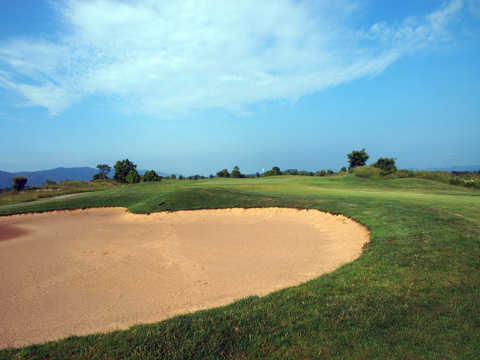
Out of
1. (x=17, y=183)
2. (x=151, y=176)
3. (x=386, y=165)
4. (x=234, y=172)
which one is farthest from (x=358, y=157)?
(x=17, y=183)

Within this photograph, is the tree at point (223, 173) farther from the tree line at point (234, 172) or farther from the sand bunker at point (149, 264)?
the sand bunker at point (149, 264)

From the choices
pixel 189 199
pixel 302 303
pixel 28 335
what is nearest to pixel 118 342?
pixel 28 335

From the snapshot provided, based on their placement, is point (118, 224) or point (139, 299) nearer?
point (139, 299)

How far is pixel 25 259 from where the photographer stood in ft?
33.3

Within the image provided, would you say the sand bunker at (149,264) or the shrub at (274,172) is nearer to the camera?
the sand bunker at (149,264)

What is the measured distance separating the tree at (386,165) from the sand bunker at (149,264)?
2867 cm

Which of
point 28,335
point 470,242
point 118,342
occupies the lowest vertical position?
point 28,335

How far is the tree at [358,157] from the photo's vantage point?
183 feet

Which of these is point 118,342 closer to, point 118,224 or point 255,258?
point 255,258

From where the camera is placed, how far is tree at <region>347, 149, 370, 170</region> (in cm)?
5581

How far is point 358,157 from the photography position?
5616 cm

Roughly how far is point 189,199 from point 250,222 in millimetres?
6124

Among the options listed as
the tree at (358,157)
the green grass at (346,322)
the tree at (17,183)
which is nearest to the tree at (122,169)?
the tree at (17,183)

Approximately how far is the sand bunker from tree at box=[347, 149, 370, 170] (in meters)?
46.1
